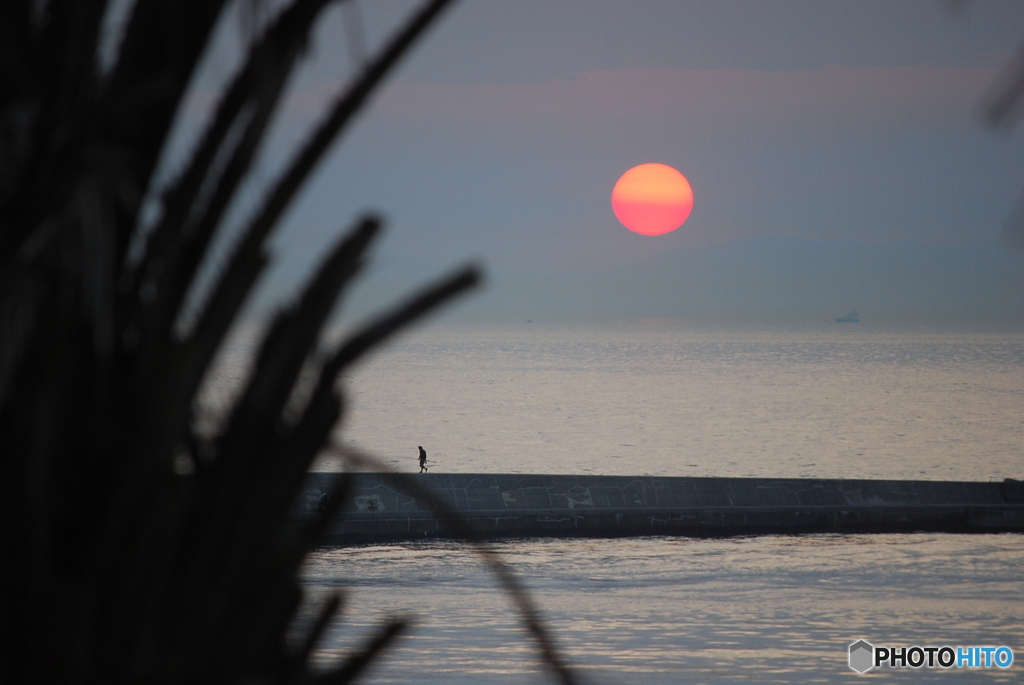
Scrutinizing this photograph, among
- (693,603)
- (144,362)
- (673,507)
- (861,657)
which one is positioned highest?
(144,362)

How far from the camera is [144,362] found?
1654 millimetres

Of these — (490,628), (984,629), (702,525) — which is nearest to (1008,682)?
(984,629)

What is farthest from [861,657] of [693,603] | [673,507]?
[673,507]

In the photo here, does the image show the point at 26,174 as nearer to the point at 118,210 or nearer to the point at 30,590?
the point at 118,210

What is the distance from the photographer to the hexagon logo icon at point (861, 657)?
64.6 feet

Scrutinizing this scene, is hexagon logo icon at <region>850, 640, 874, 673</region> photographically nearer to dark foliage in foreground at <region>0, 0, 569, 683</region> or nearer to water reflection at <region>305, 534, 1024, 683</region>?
water reflection at <region>305, 534, 1024, 683</region>

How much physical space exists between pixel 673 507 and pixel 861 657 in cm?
1211

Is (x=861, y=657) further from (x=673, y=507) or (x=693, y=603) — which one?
(x=673, y=507)

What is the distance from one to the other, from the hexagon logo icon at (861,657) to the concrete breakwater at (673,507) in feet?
35.4

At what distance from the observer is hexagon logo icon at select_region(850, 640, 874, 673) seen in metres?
19.7

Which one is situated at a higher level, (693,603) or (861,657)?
(693,603)

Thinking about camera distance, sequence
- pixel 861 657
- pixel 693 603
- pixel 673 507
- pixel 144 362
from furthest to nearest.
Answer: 1. pixel 673 507
2. pixel 693 603
3. pixel 861 657
4. pixel 144 362

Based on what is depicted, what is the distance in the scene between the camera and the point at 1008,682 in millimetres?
19141

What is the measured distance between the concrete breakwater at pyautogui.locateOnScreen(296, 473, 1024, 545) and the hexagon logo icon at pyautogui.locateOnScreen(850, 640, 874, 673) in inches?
425
